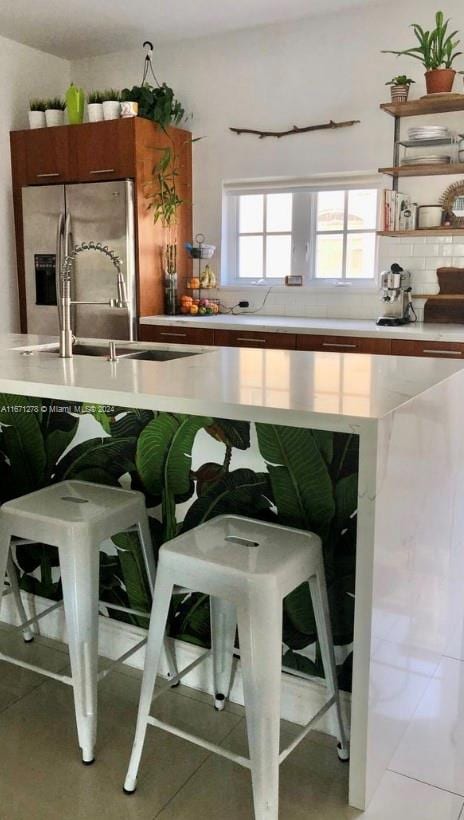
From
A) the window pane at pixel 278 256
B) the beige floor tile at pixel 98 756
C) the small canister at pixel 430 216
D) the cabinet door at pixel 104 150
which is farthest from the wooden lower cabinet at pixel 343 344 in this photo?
the beige floor tile at pixel 98 756

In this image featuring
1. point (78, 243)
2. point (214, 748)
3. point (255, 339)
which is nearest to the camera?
point (214, 748)

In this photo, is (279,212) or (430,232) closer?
(430,232)

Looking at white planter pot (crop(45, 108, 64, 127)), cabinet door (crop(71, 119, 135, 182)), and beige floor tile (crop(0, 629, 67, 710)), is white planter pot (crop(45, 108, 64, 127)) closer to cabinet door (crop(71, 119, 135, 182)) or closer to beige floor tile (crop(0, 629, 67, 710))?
cabinet door (crop(71, 119, 135, 182))

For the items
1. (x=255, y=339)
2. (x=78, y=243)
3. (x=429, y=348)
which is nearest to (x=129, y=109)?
(x=78, y=243)

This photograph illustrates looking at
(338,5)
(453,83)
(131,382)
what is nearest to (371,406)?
(131,382)

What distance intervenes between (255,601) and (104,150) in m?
3.77

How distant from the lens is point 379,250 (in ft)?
14.8

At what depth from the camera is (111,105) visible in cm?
462

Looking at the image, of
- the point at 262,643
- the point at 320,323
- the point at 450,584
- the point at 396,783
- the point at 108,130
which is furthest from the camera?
the point at 108,130

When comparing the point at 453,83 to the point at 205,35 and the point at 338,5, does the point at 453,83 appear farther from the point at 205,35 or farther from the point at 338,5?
the point at 205,35

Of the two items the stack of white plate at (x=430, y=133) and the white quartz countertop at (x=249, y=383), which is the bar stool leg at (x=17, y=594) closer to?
the white quartz countertop at (x=249, y=383)

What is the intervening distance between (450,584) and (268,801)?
115cm

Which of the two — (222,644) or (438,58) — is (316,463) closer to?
(222,644)

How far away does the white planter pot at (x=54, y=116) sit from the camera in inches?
193
